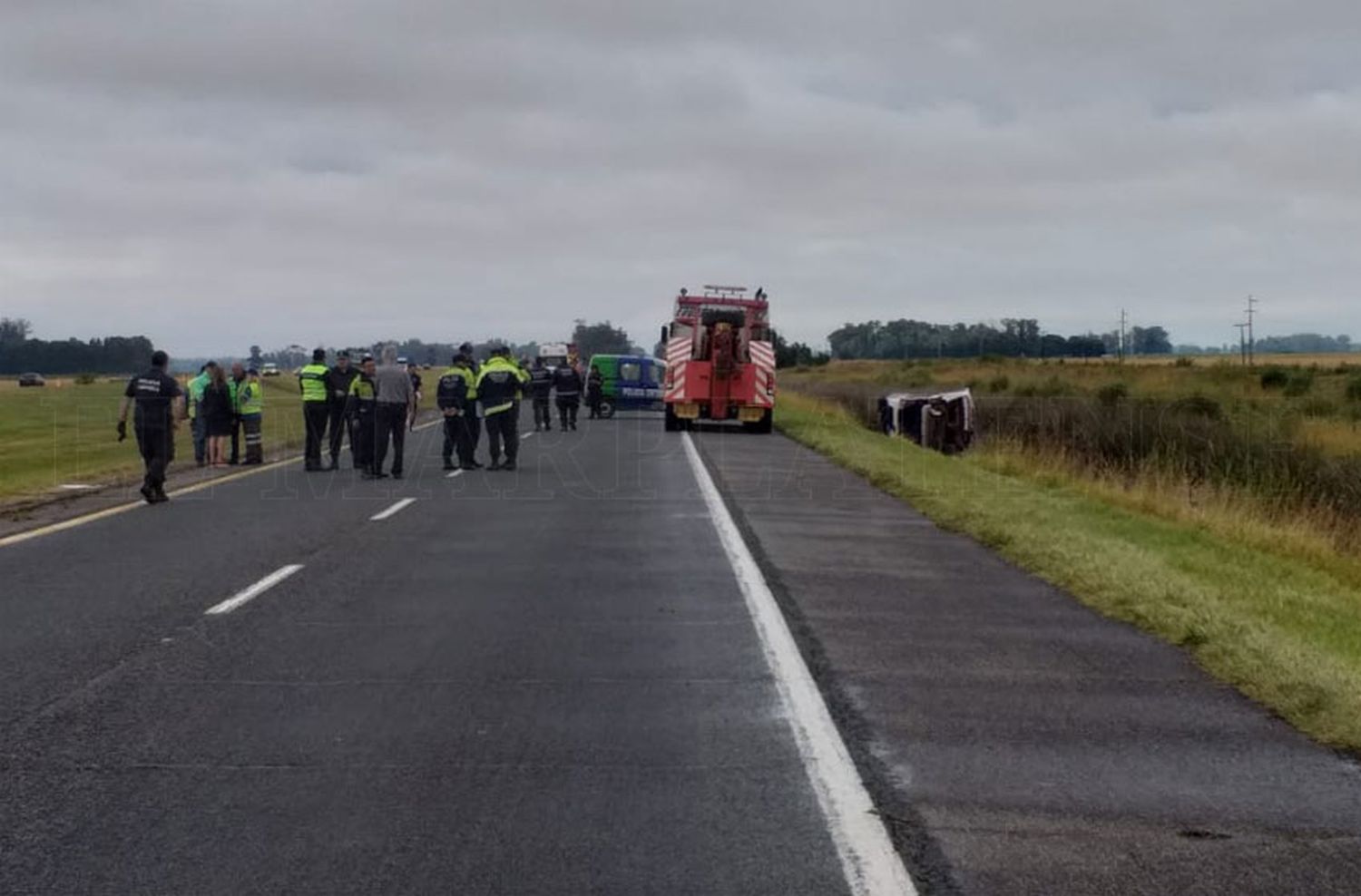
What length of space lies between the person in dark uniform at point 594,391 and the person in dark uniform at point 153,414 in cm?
3275

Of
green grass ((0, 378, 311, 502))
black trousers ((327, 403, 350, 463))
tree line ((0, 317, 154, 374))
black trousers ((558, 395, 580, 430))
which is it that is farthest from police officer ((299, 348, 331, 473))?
tree line ((0, 317, 154, 374))

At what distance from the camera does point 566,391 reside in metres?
42.8

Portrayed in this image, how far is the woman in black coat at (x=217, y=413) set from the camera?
28.4 metres

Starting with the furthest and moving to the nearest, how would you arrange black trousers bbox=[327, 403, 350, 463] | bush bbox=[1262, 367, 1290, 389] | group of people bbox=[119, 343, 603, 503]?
1. bush bbox=[1262, 367, 1290, 389]
2. black trousers bbox=[327, 403, 350, 463]
3. group of people bbox=[119, 343, 603, 503]

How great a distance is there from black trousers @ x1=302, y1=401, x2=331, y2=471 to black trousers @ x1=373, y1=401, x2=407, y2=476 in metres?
2.11

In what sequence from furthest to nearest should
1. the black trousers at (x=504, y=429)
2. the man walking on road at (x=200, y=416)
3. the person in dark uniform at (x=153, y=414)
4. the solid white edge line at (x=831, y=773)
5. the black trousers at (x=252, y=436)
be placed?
the black trousers at (x=252, y=436) < the man walking on road at (x=200, y=416) < the black trousers at (x=504, y=429) < the person in dark uniform at (x=153, y=414) < the solid white edge line at (x=831, y=773)

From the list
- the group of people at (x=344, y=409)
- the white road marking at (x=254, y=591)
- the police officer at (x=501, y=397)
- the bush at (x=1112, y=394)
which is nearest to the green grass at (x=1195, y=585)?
the police officer at (x=501, y=397)

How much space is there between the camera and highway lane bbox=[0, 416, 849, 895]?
591 centimetres

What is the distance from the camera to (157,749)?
7.54 metres

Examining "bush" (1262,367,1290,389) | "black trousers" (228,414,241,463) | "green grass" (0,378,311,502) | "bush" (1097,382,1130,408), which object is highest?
"bush" (1262,367,1290,389)

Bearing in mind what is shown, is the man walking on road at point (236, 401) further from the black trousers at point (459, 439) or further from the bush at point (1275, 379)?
the bush at point (1275, 379)

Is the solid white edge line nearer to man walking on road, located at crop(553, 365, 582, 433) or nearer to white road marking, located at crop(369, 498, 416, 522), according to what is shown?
white road marking, located at crop(369, 498, 416, 522)

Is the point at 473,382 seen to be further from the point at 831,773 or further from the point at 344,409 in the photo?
the point at 831,773

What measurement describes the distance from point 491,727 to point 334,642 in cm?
277
